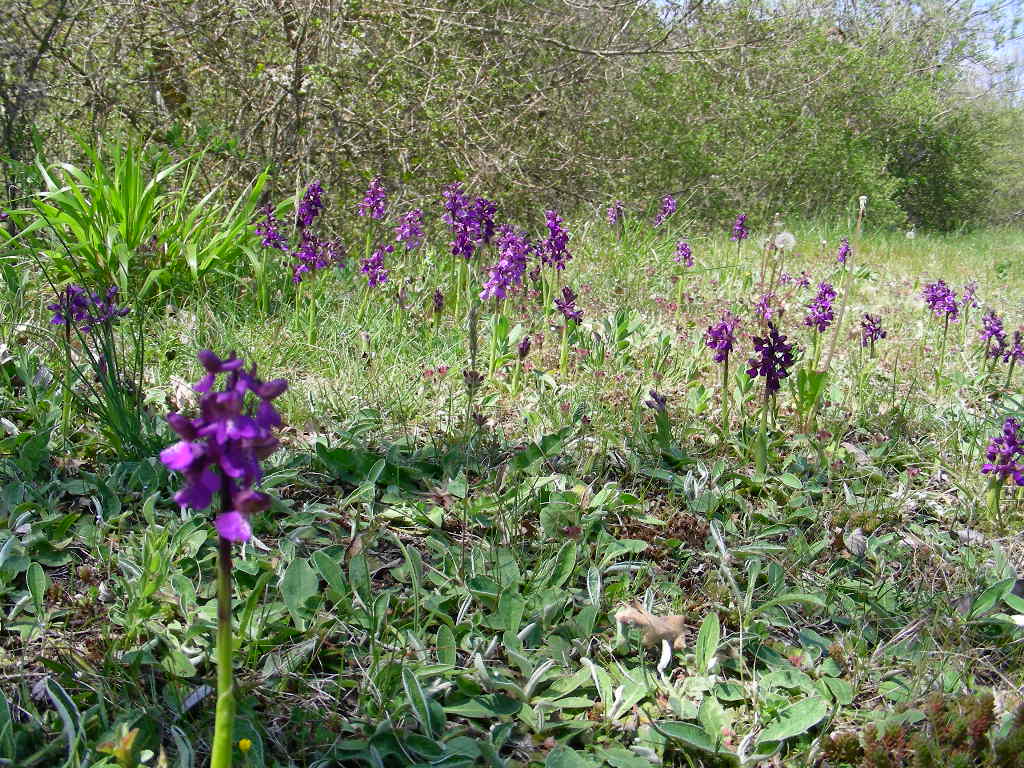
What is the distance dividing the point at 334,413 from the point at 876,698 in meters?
1.94

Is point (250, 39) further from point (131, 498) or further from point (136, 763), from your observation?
point (136, 763)

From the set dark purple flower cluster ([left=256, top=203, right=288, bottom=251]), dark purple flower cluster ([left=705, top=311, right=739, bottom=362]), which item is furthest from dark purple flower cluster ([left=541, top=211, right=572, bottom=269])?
dark purple flower cluster ([left=256, top=203, right=288, bottom=251])

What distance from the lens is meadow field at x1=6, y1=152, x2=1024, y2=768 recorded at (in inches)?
58.0

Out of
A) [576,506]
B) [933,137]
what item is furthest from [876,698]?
[933,137]

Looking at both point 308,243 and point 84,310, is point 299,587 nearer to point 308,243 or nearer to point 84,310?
point 84,310

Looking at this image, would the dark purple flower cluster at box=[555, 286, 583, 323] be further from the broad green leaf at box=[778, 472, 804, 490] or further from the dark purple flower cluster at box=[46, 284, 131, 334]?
the dark purple flower cluster at box=[46, 284, 131, 334]

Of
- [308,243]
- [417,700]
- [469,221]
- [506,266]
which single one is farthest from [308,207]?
[417,700]

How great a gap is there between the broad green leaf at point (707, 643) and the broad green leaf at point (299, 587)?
88 cm

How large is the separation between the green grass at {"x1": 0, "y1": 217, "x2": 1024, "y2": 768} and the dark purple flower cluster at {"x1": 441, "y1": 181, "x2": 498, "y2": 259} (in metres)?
0.57

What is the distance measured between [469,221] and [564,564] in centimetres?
206

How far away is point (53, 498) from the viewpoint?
210 centimetres

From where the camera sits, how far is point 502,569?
6.45 feet

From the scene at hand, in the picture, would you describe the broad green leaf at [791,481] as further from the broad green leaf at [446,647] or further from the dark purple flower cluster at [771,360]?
the broad green leaf at [446,647]

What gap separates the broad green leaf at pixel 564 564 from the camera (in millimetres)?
1963
